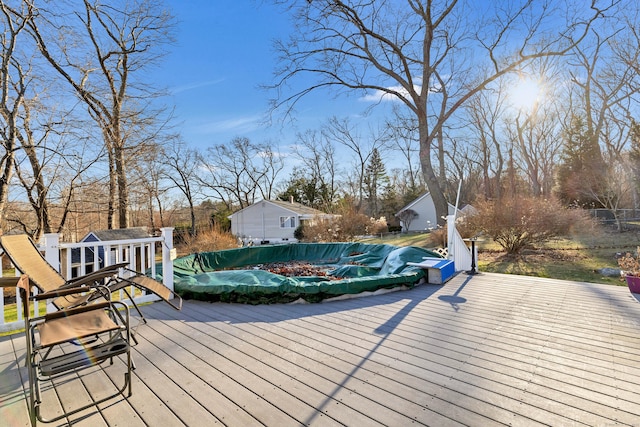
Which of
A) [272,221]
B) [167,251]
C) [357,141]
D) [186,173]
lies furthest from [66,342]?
[357,141]

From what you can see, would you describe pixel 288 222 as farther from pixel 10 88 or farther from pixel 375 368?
pixel 375 368

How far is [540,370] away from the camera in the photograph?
2172 mm

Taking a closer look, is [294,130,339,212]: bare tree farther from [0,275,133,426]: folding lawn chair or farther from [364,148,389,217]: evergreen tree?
[0,275,133,426]: folding lawn chair

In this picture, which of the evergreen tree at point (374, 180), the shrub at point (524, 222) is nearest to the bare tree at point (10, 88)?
the shrub at point (524, 222)

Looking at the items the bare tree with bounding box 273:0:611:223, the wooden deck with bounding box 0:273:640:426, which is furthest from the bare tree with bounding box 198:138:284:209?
the wooden deck with bounding box 0:273:640:426

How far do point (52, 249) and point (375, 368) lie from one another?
10.9 feet

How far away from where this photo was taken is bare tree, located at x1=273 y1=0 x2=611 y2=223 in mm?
11133

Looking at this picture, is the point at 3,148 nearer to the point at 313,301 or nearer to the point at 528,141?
the point at 313,301

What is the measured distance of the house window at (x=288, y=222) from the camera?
72.0 ft

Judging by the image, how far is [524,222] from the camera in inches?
326

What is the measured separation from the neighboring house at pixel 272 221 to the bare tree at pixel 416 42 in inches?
396

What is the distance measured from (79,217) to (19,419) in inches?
389

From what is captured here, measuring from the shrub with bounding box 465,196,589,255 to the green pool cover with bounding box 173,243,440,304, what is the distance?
12.0ft

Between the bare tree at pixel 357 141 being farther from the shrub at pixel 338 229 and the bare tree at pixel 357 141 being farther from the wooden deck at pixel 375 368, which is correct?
the wooden deck at pixel 375 368
